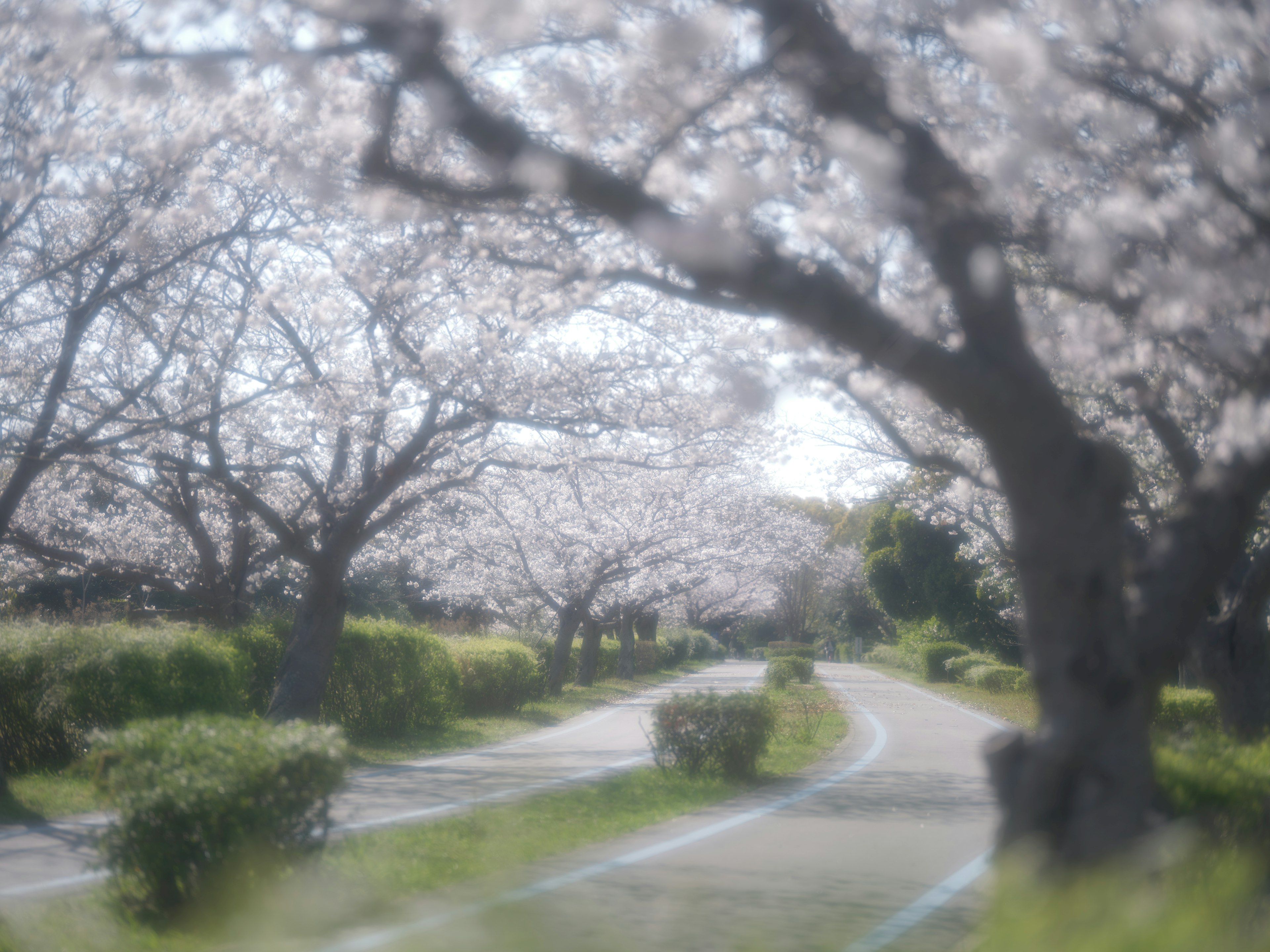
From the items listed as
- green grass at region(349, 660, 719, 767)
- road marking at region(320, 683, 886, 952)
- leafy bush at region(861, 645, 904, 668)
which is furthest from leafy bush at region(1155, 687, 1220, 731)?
leafy bush at region(861, 645, 904, 668)

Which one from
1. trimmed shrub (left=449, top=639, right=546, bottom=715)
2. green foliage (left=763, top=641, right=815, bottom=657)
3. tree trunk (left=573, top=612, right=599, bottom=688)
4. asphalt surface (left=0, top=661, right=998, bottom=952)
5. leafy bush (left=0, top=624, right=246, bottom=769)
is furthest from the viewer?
green foliage (left=763, top=641, right=815, bottom=657)

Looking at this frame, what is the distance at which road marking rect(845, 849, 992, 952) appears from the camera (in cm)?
514

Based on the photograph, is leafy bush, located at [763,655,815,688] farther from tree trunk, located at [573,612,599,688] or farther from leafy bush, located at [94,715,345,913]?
leafy bush, located at [94,715,345,913]

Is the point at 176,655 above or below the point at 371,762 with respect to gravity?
above

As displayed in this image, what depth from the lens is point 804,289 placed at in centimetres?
473

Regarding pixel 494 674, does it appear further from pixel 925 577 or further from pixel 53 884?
pixel 925 577

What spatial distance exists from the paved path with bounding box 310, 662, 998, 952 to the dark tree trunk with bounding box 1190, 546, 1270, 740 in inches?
98.9

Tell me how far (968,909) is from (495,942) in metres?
4.72

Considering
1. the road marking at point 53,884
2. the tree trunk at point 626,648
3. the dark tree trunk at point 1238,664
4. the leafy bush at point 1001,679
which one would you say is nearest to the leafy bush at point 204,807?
the road marking at point 53,884

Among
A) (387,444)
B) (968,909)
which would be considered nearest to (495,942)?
(968,909)

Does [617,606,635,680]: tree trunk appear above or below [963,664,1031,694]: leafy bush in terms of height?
above

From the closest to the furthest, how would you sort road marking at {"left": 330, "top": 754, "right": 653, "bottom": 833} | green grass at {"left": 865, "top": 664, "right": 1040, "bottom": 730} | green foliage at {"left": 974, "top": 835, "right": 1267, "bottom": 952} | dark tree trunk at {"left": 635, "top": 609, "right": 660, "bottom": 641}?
green foliage at {"left": 974, "top": 835, "right": 1267, "bottom": 952}
road marking at {"left": 330, "top": 754, "right": 653, "bottom": 833}
green grass at {"left": 865, "top": 664, "right": 1040, "bottom": 730}
dark tree trunk at {"left": 635, "top": 609, "right": 660, "bottom": 641}

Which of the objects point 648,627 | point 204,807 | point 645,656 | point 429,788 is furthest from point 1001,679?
point 204,807

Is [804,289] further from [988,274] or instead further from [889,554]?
[889,554]
